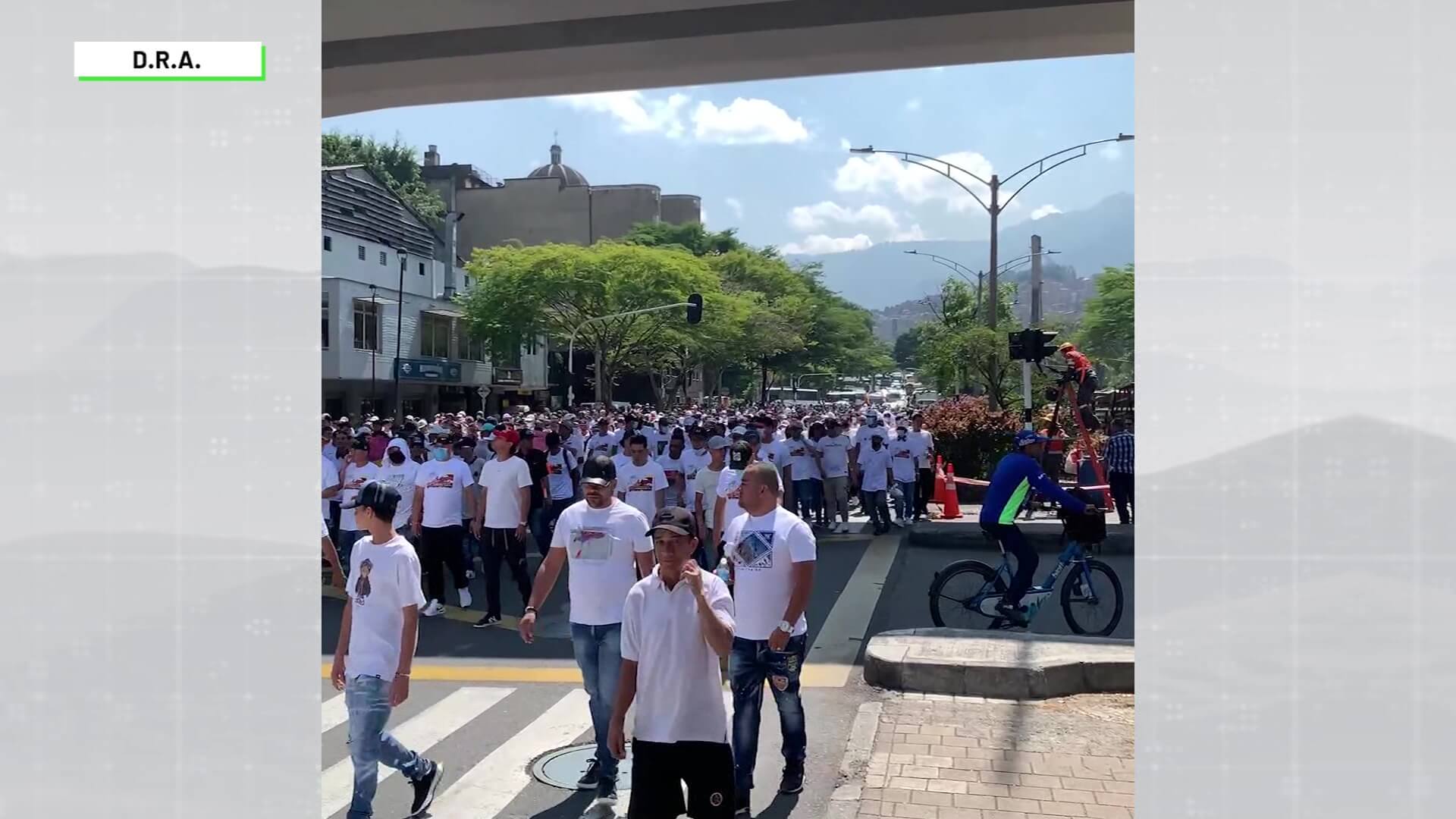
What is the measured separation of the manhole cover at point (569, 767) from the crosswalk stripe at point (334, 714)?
1443 millimetres

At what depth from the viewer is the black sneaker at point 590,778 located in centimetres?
581

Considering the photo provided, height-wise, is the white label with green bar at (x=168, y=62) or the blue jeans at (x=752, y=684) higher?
the white label with green bar at (x=168, y=62)

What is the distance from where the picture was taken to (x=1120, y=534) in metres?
14.0

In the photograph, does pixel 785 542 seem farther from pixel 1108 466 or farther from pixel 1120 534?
pixel 1108 466

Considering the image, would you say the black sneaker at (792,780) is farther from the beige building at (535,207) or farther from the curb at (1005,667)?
the beige building at (535,207)

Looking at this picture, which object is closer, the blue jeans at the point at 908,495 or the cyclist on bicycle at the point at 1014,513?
the cyclist on bicycle at the point at 1014,513

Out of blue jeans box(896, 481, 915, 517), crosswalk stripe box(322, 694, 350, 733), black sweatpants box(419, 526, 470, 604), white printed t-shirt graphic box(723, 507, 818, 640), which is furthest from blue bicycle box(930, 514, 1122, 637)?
blue jeans box(896, 481, 915, 517)

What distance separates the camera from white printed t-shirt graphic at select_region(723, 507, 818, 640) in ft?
17.7

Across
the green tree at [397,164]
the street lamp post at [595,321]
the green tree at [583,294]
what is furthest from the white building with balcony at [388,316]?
the green tree at [397,164]

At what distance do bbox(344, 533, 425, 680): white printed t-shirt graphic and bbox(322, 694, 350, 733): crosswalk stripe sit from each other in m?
2.17

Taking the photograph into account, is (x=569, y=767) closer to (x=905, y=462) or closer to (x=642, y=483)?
(x=642, y=483)

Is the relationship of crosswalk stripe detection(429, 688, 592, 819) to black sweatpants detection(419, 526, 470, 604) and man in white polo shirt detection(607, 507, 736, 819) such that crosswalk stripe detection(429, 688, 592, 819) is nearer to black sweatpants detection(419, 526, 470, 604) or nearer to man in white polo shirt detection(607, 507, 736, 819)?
man in white polo shirt detection(607, 507, 736, 819)

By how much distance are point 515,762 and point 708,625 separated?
8.36ft

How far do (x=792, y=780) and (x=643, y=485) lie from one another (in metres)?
5.06
